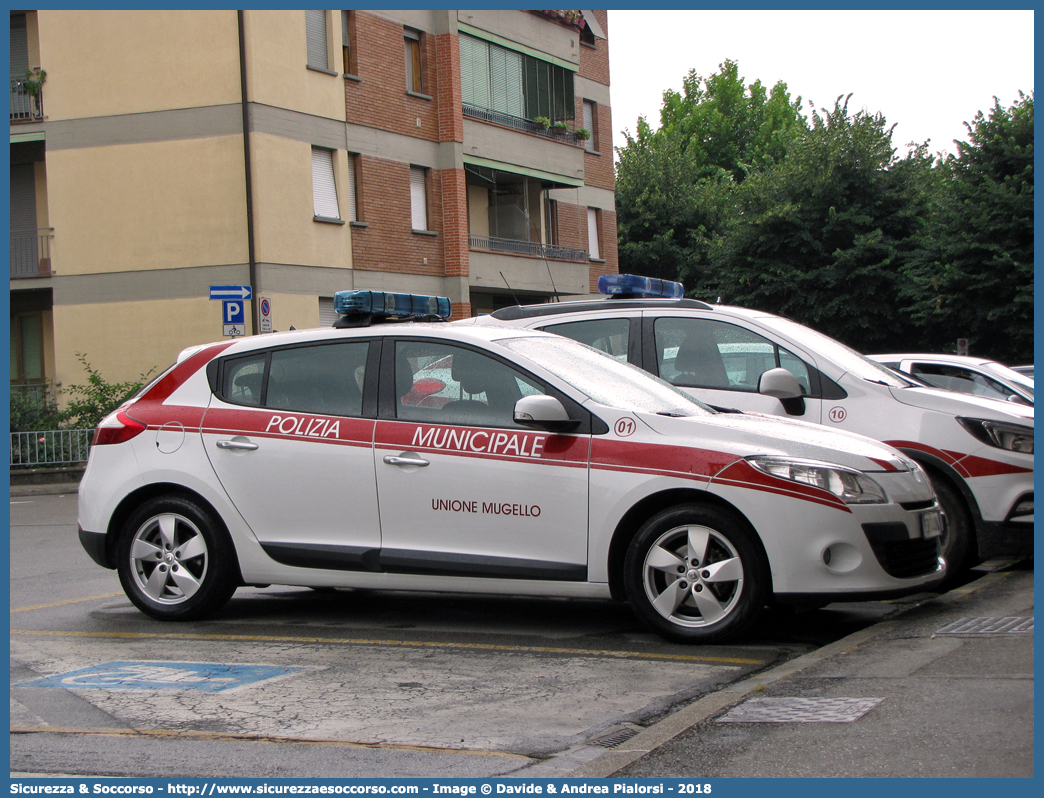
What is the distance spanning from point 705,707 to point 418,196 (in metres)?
26.5

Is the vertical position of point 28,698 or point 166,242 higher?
point 166,242

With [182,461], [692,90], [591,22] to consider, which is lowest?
[182,461]

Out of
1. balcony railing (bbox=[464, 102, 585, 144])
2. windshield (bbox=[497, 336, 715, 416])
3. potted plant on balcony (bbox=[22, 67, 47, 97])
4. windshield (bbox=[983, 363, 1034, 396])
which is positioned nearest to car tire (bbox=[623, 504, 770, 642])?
windshield (bbox=[497, 336, 715, 416])

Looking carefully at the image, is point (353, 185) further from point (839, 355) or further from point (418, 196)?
point (839, 355)

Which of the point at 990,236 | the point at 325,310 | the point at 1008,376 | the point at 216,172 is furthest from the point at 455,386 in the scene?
the point at 990,236

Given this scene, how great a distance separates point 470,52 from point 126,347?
1160 centimetres

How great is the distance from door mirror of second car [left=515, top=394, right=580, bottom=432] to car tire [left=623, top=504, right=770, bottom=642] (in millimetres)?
681

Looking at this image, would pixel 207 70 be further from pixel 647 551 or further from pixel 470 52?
pixel 647 551

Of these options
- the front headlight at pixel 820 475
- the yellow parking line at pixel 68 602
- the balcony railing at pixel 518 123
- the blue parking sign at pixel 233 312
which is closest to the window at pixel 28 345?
the balcony railing at pixel 518 123

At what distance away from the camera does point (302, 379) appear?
734 cm

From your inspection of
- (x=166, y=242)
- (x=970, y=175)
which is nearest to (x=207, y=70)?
(x=166, y=242)

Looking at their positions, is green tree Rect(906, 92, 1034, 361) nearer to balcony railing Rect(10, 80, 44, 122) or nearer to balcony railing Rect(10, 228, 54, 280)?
balcony railing Rect(10, 228, 54, 280)

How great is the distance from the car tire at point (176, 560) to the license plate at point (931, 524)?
386 centimetres

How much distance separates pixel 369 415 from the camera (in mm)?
7039
